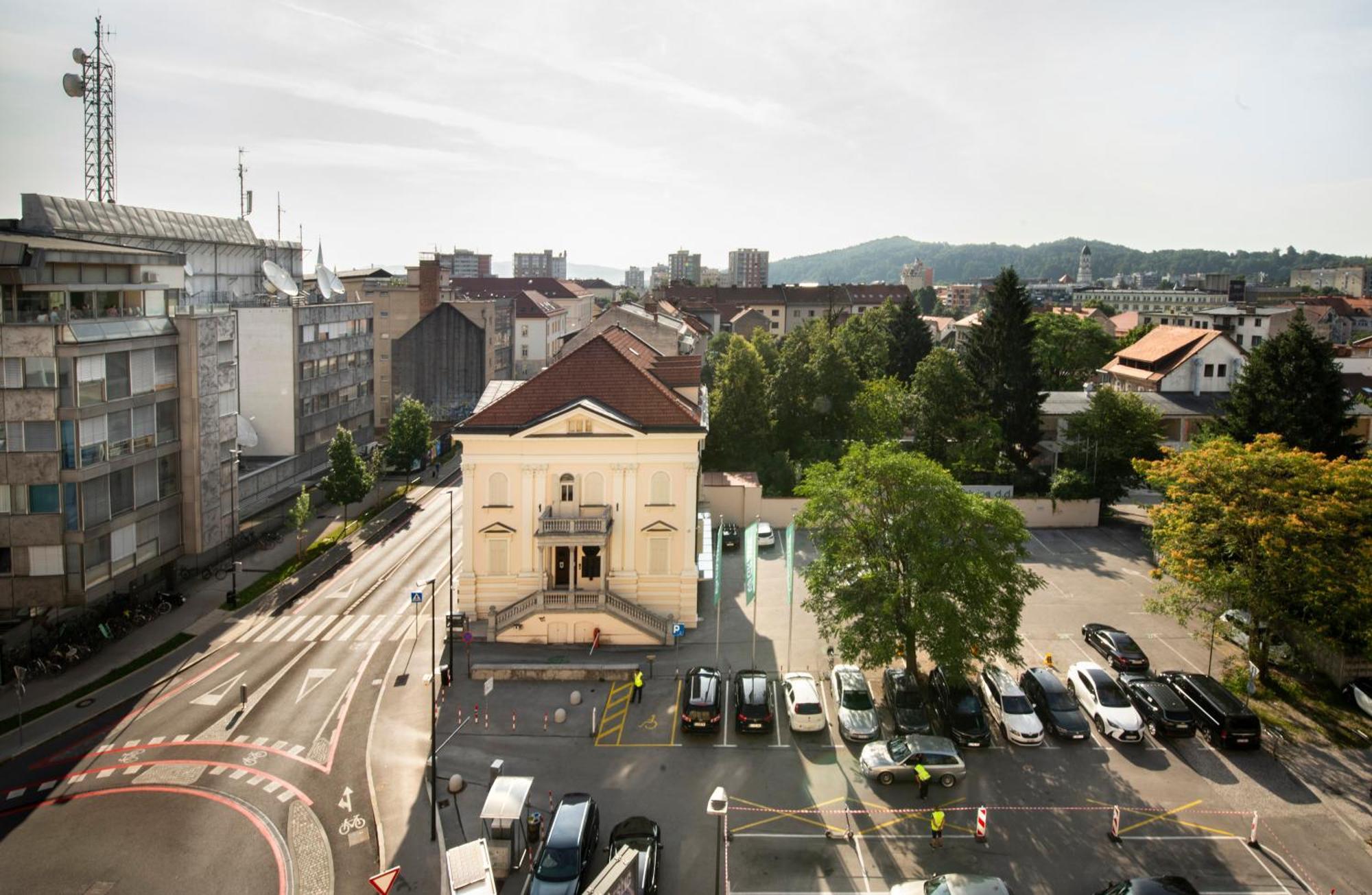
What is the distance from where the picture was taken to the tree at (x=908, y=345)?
91.6m

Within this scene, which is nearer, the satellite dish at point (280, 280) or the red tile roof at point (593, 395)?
the red tile roof at point (593, 395)

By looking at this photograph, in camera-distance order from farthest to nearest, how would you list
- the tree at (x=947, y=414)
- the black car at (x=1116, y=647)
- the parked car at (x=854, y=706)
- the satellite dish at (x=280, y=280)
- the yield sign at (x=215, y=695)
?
the satellite dish at (x=280, y=280)
the tree at (x=947, y=414)
the black car at (x=1116, y=647)
the yield sign at (x=215, y=695)
the parked car at (x=854, y=706)

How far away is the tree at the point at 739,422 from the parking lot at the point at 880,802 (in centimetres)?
2676

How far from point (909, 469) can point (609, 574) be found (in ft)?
47.1

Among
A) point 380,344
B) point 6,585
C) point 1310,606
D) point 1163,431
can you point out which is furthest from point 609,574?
point 380,344

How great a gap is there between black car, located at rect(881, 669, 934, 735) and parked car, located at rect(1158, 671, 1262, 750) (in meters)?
9.16

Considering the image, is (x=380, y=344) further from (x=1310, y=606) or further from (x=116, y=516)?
(x=1310, y=606)

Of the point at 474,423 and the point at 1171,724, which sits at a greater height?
the point at 474,423

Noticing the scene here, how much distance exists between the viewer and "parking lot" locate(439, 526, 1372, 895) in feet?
81.0

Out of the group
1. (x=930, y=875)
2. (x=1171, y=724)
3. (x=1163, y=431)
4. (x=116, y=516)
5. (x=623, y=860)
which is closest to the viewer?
(x=623, y=860)

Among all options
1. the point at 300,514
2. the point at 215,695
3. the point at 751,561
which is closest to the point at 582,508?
the point at 751,561

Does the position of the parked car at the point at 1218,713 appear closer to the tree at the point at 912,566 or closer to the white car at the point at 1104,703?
the white car at the point at 1104,703

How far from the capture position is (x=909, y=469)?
1328 inches

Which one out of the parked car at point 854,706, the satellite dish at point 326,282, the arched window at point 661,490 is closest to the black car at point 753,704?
the parked car at point 854,706
